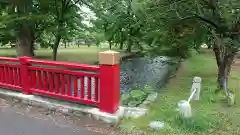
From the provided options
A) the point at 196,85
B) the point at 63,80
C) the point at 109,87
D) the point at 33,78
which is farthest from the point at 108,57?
the point at 196,85

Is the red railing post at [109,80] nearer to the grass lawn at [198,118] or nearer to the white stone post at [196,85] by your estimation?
the grass lawn at [198,118]

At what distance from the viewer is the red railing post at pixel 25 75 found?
16.2 ft

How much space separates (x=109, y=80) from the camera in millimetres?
4086

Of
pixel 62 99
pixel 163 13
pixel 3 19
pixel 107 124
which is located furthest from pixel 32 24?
pixel 107 124

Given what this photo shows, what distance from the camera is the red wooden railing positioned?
13.7 feet

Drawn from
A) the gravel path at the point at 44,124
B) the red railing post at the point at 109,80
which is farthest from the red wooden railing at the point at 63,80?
the gravel path at the point at 44,124

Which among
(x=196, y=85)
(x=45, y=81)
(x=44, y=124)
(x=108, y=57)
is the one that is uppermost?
(x=108, y=57)

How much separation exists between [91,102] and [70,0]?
1186 cm

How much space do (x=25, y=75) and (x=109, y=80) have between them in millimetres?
1875

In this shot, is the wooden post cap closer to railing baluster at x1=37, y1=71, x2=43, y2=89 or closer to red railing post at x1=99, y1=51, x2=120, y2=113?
red railing post at x1=99, y1=51, x2=120, y2=113

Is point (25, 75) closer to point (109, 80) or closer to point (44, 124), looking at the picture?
point (44, 124)

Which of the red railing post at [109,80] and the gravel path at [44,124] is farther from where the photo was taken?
the red railing post at [109,80]

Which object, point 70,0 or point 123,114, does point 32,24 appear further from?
point 123,114

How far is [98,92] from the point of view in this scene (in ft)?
14.3
